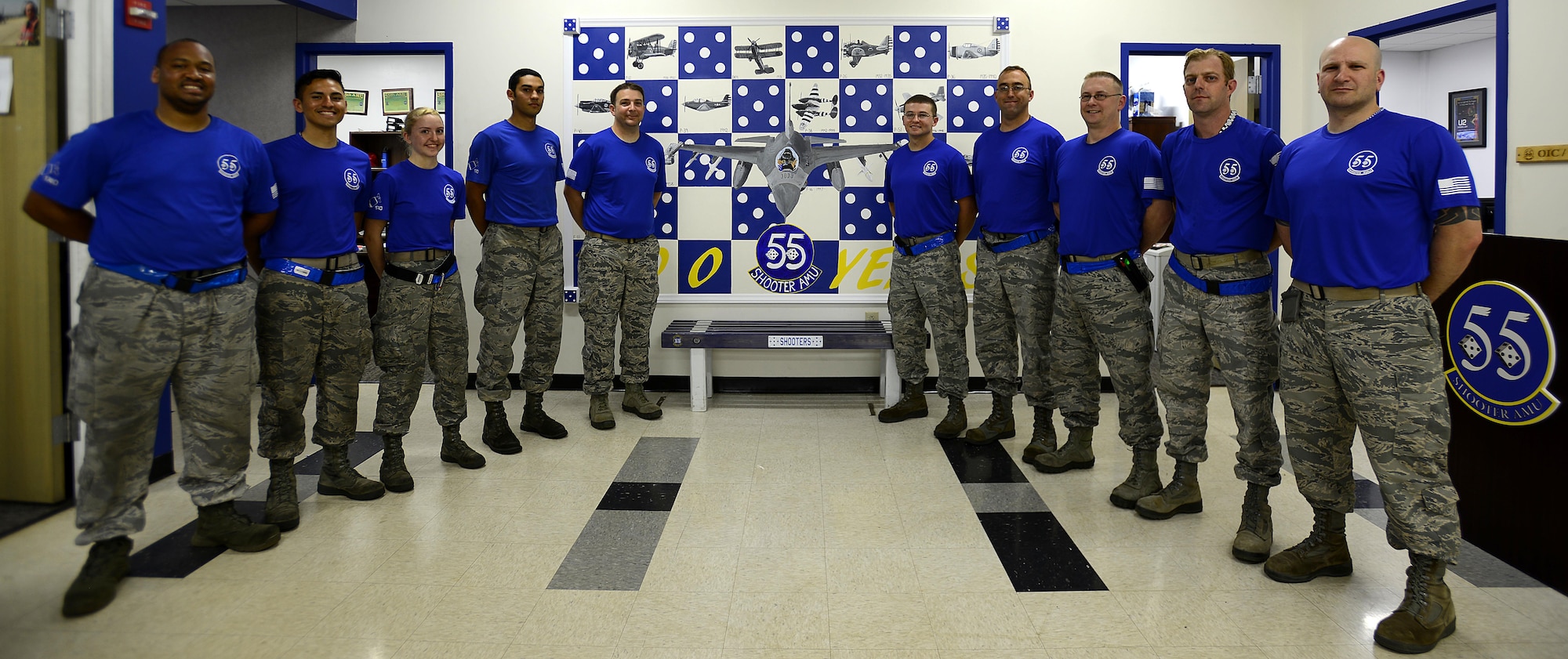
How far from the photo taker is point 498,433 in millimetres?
3932

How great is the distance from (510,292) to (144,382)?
1633mm

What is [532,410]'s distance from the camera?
422 centimetres

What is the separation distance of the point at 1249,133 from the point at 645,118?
344 cm

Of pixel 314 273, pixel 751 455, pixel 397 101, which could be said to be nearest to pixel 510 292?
pixel 314 273

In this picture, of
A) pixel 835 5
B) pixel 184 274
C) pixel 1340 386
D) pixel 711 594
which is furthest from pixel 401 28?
pixel 1340 386

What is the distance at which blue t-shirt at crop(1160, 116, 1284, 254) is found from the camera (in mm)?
2615

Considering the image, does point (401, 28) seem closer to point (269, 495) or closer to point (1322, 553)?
point (269, 495)

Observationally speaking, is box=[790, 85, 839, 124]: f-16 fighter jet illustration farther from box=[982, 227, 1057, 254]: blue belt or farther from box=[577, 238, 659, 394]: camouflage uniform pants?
box=[982, 227, 1057, 254]: blue belt

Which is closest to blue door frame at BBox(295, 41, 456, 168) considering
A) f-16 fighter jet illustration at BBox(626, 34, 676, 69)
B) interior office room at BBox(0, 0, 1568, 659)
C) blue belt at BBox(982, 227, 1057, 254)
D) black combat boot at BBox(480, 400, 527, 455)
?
interior office room at BBox(0, 0, 1568, 659)

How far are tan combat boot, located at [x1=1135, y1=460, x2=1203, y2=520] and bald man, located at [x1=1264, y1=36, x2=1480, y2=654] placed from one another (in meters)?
0.76

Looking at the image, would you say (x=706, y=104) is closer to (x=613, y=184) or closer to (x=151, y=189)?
(x=613, y=184)

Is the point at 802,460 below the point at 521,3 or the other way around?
below

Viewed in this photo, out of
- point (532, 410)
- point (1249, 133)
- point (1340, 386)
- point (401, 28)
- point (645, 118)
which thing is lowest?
point (532, 410)

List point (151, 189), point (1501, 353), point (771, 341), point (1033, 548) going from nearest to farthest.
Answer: point (151, 189) < point (1501, 353) < point (1033, 548) < point (771, 341)
